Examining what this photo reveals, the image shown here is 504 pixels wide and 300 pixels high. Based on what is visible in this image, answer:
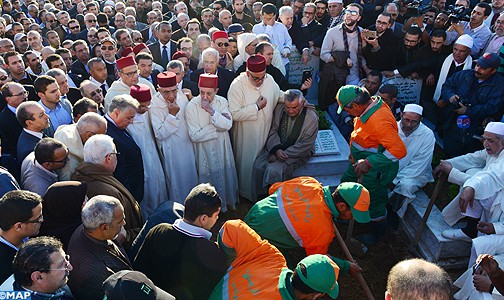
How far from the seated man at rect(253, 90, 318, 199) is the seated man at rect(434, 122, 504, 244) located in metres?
1.74

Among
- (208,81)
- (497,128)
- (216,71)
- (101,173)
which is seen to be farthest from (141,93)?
(497,128)

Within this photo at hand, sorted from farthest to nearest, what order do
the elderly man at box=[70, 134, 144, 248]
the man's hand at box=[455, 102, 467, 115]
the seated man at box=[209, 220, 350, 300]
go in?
the man's hand at box=[455, 102, 467, 115] → the elderly man at box=[70, 134, 144, 248] → the seated man at box=[209, 220, 350, 300]

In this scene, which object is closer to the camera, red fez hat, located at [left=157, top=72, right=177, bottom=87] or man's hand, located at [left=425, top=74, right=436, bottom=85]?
red fez hat, located at [left=157, top=72, right=177, bottom=87]

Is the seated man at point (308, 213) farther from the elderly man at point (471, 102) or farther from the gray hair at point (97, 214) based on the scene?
the elderly man at point (471, 102)

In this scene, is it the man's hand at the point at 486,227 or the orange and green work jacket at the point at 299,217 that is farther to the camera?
the man's hand at the point at 486,227

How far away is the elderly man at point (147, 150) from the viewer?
5.02 meters

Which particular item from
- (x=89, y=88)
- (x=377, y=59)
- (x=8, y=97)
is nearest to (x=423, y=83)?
(x=377, y=59)

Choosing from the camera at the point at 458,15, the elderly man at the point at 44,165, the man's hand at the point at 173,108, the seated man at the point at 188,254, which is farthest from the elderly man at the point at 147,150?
the camera at the point at 458,15

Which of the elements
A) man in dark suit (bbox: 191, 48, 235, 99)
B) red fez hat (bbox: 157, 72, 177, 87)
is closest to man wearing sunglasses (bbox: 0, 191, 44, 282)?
red fez hat (bbox: 157, 72, 177, 87)

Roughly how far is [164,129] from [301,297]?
3.07m

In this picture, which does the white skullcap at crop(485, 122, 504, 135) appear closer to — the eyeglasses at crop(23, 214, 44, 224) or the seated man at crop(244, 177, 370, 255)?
the seated man at crop(244, 177, 370, 255)

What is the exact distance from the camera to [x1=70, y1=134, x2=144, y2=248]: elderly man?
3734 millimetres

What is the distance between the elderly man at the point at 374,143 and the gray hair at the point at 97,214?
2.91 metres

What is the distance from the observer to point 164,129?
5.31 metres
